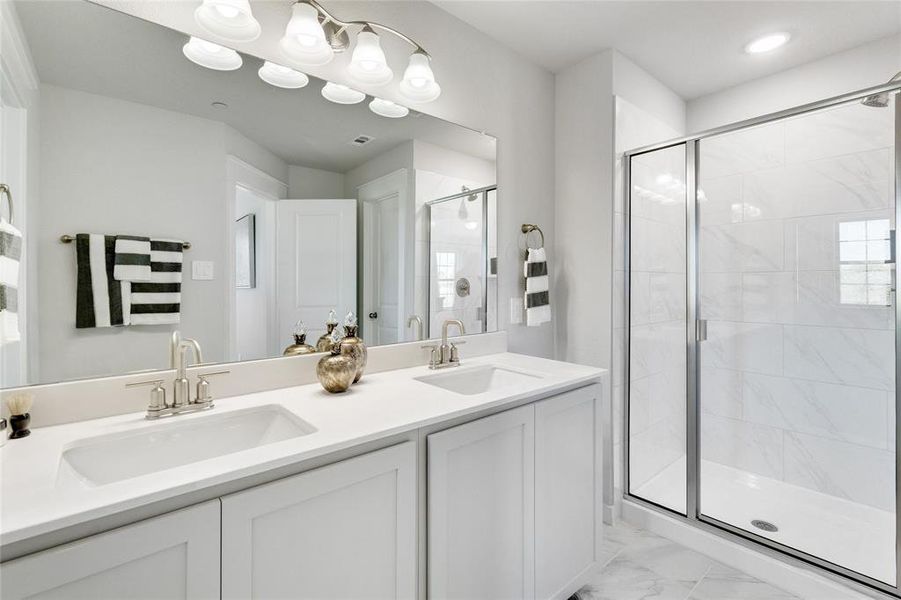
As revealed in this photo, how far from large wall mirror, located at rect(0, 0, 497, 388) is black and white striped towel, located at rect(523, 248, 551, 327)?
0.52 m

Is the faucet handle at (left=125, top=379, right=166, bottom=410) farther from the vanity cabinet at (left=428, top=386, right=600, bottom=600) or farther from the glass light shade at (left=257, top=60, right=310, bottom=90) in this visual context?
the glass light shade at (left=257, top=60, right=310, bottom=90)

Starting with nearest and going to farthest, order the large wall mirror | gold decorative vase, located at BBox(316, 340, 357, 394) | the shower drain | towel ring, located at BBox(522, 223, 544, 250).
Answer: the large wall mirror
gold decorative vase, located at BBox(316, 340, 357, 394)
the shower drain
towel ring, located at BBox(522, 223, 544, 250)

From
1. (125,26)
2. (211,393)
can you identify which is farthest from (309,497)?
(125,26)

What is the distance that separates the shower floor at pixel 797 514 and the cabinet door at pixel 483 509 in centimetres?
127

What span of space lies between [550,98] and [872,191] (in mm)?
1740

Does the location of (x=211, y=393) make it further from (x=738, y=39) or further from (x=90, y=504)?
(x=738, y=39)

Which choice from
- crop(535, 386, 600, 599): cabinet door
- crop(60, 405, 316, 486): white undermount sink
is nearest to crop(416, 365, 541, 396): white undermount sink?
crop(535, 386, 600, 599): cabinet door

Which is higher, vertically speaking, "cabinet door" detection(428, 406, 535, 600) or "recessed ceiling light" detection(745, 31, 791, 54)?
"recessed ceiling light" detection(745, 31, 791, 54)

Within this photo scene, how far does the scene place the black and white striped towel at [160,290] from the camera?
1193mm

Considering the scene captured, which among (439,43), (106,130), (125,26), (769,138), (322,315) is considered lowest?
(322,315)

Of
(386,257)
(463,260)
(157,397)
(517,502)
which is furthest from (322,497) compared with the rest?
(463,260)

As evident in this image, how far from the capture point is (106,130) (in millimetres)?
1123

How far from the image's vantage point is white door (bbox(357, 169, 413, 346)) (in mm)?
1691

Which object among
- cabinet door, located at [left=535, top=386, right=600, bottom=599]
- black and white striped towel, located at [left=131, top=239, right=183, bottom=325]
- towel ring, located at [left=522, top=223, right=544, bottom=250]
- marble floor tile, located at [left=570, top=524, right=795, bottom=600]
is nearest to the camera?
black and white striped towel, located at [left=131, top=239, right=183, bottom=325]
